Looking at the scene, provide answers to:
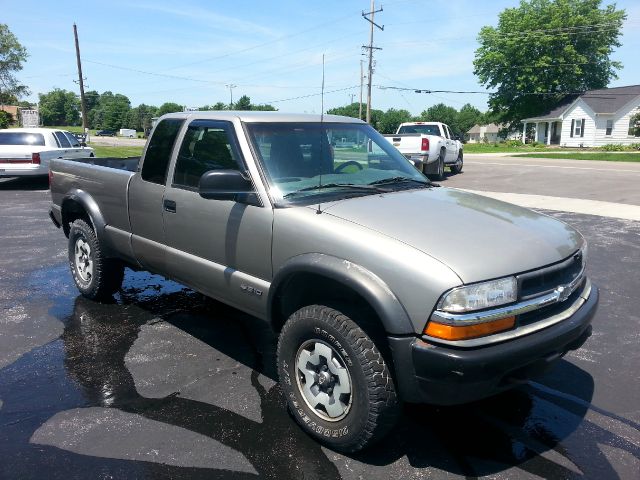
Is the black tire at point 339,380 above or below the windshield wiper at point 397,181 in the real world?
below

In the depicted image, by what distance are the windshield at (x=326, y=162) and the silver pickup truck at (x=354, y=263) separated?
0.01 meters

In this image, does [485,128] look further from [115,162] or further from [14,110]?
[115,162]

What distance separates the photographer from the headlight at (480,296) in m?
2.51

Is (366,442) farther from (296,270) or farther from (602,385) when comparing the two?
(602,385)

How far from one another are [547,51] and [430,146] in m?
46.5

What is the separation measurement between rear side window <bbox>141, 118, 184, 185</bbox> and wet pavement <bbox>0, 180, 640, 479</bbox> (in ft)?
4.65

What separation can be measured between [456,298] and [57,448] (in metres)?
2.38

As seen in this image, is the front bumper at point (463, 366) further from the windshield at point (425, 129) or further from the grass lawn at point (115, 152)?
the grass lawn at point (115, 152)

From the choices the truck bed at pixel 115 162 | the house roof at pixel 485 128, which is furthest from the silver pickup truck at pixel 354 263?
the house roof at pixel 485 128

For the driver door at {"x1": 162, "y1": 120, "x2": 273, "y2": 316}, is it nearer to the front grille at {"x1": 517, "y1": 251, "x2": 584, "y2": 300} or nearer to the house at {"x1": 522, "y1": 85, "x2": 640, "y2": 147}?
the front grille at {"x1": 517, "y1": 251, "x2": 584, "y2": 300}

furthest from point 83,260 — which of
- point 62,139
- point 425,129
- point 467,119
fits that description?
point 467,119

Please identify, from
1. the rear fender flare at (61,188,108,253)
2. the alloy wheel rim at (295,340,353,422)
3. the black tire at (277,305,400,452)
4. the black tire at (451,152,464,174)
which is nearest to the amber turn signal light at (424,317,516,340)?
the black tire at (277,305,400,452)

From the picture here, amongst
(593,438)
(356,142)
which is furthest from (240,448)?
Result: (356,142)

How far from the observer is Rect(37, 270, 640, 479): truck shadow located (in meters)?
2.91
